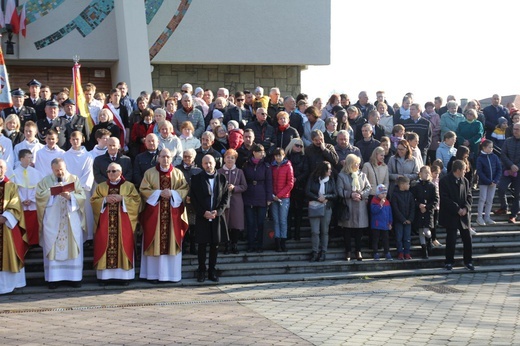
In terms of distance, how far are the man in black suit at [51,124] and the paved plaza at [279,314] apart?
296 centimetres

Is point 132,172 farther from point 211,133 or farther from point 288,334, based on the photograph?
point 288,334

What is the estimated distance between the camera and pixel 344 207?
506 inches

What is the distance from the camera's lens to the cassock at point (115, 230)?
37.1 ft

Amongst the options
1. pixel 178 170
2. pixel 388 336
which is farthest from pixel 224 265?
pixel 388 336

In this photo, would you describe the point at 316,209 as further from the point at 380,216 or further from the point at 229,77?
the point at 229,77

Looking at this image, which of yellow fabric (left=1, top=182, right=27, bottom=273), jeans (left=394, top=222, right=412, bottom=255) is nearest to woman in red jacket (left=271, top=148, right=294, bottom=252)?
jeans (left=394, top=222, right=412, bottom=255)

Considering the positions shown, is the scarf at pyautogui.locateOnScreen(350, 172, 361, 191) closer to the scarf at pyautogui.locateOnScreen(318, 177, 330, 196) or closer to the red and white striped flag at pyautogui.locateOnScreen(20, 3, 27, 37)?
the scarf at pyautogui.locateOnScreen(318, 177, 330, 196)

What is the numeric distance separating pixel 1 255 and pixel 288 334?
443cm

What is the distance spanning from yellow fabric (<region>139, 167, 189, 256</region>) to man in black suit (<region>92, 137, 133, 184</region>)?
0.43 metres

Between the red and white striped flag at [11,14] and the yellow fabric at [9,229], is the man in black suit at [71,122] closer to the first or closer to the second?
the yellow fabric at [9,229]

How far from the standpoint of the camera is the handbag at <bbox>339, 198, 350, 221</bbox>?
12.8 meters

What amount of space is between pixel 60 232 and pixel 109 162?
4.37ft

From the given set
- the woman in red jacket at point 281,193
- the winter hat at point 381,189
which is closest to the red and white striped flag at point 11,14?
the woman in red jacket at point 281,193

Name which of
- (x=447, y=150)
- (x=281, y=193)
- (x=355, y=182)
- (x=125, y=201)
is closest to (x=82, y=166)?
(x=125, y=201)
